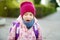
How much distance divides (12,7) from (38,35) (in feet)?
54.4

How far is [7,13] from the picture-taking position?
2066 centimetres

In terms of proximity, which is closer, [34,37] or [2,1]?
[34,37]

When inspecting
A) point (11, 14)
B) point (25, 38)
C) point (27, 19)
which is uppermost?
point (27, 19)

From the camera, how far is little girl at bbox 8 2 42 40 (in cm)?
425

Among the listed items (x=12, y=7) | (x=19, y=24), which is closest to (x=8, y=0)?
(x=12, y=7)

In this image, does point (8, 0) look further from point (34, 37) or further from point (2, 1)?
point (34, 37)

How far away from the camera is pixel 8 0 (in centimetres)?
2102

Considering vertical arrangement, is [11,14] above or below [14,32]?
below

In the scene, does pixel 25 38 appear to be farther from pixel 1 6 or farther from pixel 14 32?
pixel 1 6

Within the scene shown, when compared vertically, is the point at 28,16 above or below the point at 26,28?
above

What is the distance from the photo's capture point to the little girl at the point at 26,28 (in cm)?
425

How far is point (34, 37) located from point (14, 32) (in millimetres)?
359

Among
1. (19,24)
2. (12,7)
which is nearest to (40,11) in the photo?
(12,7)

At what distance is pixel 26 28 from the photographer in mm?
4273
